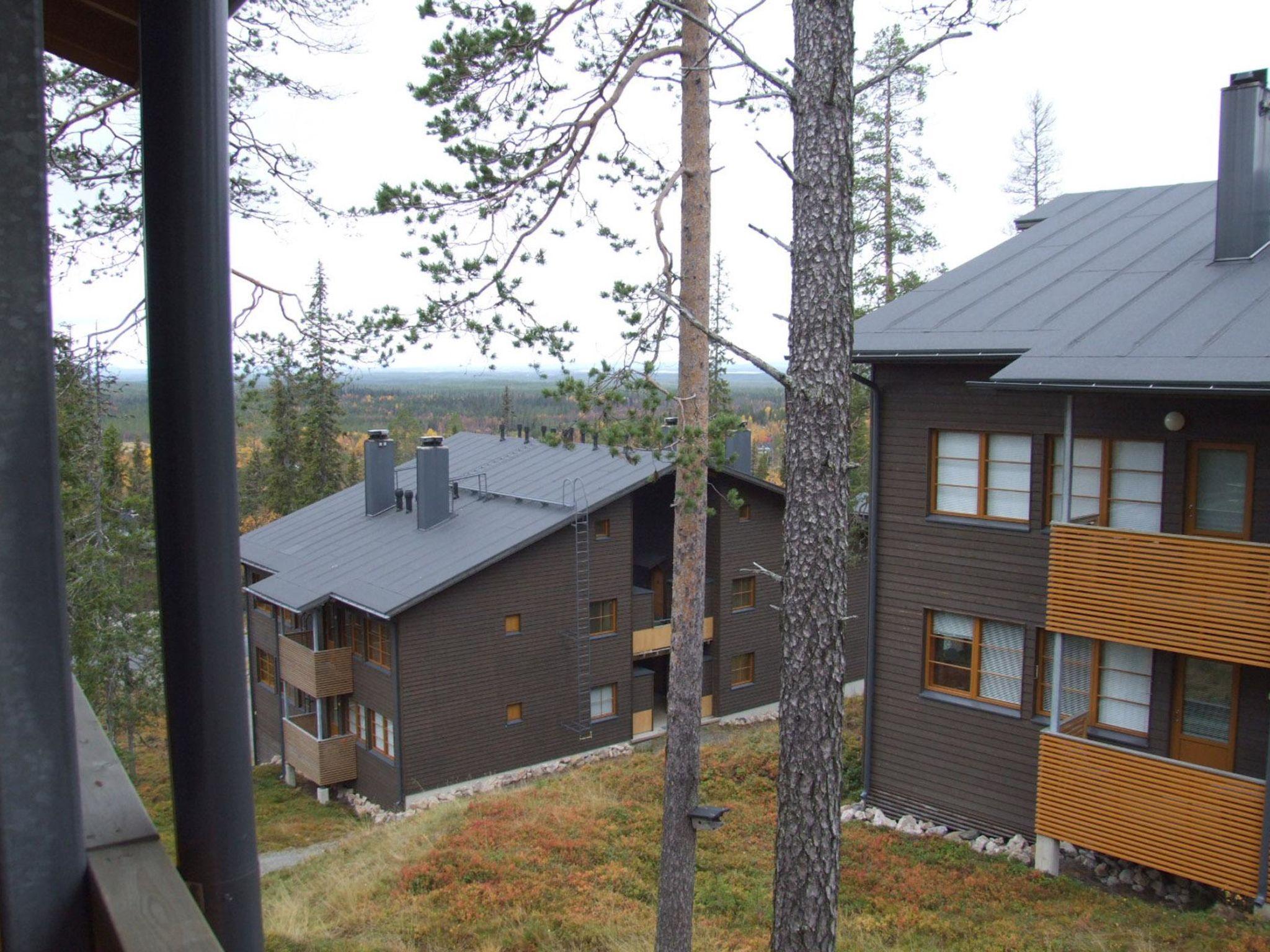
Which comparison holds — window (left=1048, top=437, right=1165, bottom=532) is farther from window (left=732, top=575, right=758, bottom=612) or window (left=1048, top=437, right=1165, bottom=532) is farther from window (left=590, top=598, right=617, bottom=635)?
window (left=732, top=575, right=758, bottom=612)

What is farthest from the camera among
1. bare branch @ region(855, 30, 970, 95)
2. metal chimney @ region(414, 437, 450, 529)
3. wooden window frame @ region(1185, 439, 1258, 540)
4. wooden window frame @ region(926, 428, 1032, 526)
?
metal chimney @ region(414, 437, 450, 529)

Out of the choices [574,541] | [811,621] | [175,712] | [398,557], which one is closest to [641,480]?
[574,541]

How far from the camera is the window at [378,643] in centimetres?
2134

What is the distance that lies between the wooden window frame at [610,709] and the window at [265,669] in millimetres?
8717

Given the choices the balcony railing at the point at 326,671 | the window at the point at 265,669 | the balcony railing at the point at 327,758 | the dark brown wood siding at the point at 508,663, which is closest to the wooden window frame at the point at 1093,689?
the dark brown wood siding at the point at 508,663

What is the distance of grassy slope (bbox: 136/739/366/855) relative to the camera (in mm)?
20094

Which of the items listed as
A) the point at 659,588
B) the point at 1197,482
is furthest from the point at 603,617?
the point at 1197,482

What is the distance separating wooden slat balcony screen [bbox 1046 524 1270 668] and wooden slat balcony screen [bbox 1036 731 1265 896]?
4.54 feet

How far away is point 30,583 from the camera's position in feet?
4.76

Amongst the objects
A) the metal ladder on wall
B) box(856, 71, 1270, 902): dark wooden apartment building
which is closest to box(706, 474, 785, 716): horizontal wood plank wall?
the metal ladder on wall

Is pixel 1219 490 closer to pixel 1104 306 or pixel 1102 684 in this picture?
pixel 1104 306

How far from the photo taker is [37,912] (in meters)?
1.49

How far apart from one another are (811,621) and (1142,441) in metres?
8.14

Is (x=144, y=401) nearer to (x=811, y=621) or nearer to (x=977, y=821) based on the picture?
(x=811, y=621)
